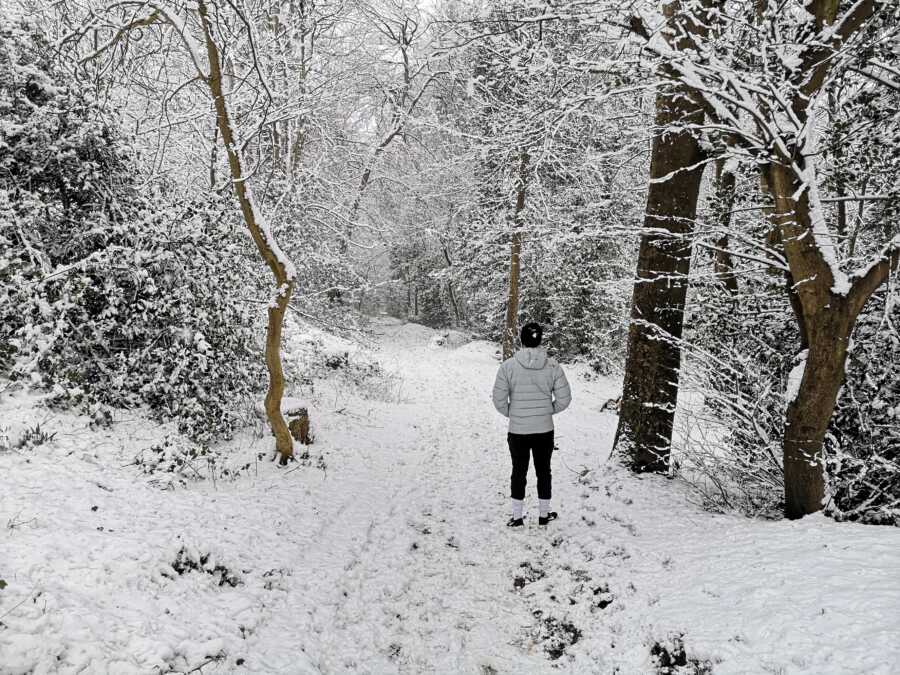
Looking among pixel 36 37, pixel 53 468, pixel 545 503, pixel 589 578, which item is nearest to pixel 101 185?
pixel 36 37

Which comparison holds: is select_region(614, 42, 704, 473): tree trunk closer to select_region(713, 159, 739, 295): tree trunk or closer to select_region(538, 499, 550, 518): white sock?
select_region(713, 159, 739, 295): tree trunk

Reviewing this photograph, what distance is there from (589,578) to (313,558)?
8.30 ft

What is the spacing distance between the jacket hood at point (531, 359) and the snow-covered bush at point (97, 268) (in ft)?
13.9

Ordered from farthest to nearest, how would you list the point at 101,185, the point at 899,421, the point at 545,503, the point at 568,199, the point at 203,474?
the point at 568,199
the point at 101,185
the point at 203,474
the point at 545,503
the point at 899,421

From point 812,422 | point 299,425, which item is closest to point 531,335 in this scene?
Result: point 812,422

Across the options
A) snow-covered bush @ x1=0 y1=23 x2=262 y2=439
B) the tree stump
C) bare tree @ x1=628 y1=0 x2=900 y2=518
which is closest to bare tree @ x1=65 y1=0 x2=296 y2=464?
the tree stump

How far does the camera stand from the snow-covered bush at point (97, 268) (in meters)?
5.38

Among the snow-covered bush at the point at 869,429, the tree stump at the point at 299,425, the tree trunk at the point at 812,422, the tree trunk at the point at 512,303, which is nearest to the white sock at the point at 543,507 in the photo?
the tree trunk at the point at 812,422

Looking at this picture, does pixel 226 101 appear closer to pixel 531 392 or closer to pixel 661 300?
pixel 531 392

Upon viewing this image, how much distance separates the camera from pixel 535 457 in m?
5.21

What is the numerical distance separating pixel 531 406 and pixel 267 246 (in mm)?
3792

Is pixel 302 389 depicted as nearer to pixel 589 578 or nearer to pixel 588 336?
pixel 589 578

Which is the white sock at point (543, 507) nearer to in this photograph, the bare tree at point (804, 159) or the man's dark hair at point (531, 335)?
the man's dark hair at point (531, 335)

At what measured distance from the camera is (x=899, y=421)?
3.85m
